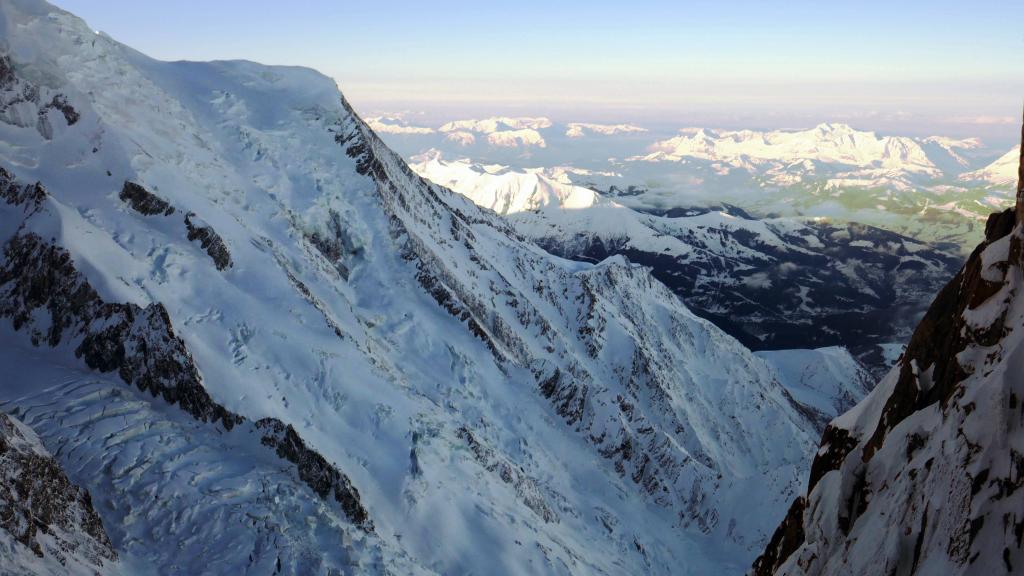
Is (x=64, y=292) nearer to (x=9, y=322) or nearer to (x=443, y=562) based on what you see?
(x=9, y=322)

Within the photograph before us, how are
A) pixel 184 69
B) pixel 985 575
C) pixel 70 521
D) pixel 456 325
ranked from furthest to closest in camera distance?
pixel 184 69 → pixel 456 325 → pixel 70 521 → pixel 985 575

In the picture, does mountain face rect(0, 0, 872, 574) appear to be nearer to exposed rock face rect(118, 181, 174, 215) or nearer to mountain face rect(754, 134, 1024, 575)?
exposed rock face rect(118, 181, 174, 215)

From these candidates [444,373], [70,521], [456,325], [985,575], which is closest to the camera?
[985,575]

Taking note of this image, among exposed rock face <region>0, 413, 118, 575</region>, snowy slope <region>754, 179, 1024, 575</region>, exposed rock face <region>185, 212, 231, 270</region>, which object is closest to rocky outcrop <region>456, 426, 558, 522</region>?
exposed rock face <region>185, 212, 231, 270</region>

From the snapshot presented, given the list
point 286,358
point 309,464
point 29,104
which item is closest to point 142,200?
point 29,104

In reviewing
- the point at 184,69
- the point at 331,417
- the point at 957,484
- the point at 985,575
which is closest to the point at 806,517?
the point at 957,484

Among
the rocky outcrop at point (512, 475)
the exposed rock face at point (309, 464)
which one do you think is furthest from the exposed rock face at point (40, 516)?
the rocky outcrop at point (512, 475)
